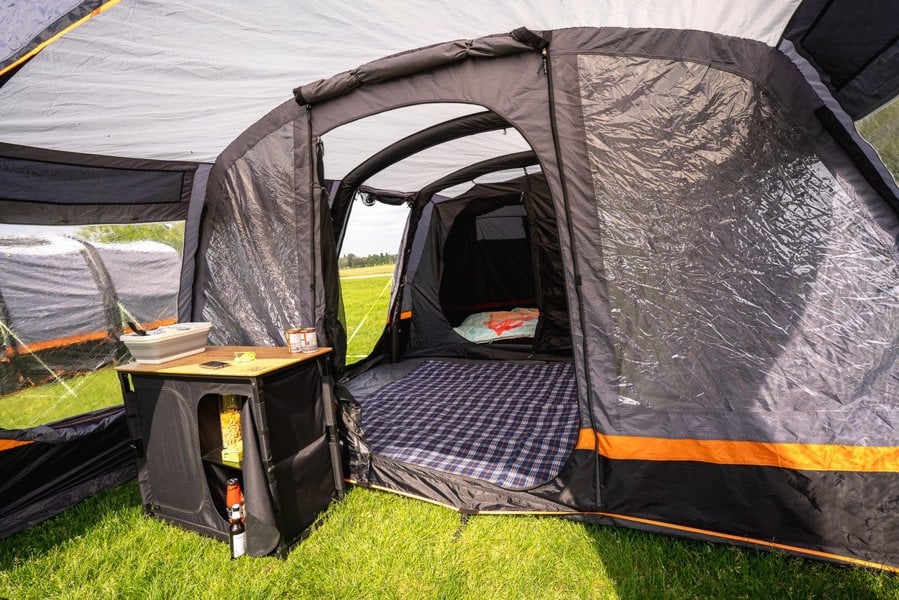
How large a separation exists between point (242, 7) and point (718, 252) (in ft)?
7.15

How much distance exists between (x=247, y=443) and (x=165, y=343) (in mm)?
784

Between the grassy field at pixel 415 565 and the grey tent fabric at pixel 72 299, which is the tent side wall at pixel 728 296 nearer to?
the grassy field at pixel 415 565

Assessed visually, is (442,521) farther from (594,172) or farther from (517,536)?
(594,172)

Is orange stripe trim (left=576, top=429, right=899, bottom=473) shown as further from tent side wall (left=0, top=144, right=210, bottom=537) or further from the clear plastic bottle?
tent side wall (left=0, top=144, right=210, bottom=537)

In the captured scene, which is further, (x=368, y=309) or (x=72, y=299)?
(x=368, y=309)

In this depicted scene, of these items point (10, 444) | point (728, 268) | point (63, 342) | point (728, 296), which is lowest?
point (10, 444)

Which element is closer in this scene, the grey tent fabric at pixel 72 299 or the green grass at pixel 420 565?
the green grass at pixel 420 565

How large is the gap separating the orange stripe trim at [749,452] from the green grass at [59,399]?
2990 millimetres

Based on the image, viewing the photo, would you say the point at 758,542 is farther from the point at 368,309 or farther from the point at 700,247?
the point at 368,309

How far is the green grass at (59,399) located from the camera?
101 inches

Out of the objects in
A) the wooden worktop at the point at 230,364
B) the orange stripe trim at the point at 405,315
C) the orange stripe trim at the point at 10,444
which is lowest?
the orange stripe trim at the point at 405,315

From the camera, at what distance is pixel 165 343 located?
2.38 m

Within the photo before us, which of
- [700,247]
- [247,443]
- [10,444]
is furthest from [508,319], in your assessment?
[10,444]

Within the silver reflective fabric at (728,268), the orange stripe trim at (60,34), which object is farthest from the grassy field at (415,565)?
the orange stripe trim at (60,34)
